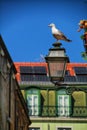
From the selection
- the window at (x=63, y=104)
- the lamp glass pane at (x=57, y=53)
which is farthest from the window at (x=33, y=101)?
the lamp glass pane at (x=57, y=53)

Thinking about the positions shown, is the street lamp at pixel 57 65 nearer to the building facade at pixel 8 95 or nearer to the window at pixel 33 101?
the building facade at pixel 8 95

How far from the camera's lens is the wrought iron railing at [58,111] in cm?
7194

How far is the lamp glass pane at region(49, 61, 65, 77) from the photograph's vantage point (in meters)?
18.0

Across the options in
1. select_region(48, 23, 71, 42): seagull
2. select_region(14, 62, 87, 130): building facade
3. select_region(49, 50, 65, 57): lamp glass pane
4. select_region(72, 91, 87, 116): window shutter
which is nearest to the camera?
select_region(49, 50, 65, 57): lamp glass pane

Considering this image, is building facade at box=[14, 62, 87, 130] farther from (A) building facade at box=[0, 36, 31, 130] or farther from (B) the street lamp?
(B) the street lamp

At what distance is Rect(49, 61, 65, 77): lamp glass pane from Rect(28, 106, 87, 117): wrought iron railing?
53.7 meters

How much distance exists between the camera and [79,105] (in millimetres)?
73000

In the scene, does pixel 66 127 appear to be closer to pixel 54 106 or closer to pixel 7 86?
pixel 54 106

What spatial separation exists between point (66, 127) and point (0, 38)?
123 ft

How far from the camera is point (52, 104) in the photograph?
236 ft

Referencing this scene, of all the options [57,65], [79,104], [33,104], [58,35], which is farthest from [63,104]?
[57,65]

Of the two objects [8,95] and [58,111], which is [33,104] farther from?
[8,95]

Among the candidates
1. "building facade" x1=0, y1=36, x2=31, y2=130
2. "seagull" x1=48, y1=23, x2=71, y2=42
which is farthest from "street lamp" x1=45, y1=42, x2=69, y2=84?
"building facade" x1=0, y1=36, x2=31, y2=130

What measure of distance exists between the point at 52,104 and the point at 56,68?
178 feet
